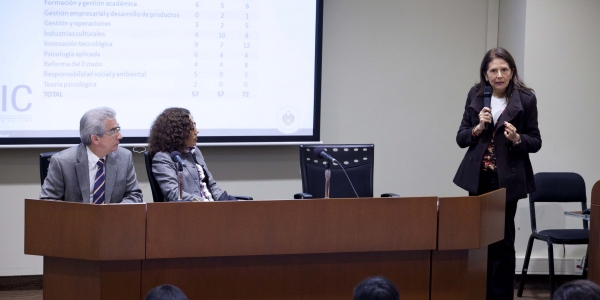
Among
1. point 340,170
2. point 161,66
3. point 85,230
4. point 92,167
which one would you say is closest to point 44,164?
point 92,167

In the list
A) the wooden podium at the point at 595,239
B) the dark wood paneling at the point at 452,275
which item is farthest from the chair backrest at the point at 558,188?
the dark wood paneling at the point at 452,275

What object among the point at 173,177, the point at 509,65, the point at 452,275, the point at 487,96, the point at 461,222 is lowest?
the point at 452,275

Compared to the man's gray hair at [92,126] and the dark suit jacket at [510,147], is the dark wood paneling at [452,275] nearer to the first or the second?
the dark suit jacket at [510,147]

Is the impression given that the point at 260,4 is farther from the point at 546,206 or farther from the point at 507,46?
the point at 546,206

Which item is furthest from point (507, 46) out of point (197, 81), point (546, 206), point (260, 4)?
point (197, 81)

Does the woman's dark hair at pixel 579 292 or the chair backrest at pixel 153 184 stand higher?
the chair backrest at pixel 153 184

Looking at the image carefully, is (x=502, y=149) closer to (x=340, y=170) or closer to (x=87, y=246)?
(x=340, y=170)

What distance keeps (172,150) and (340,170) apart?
1023 millimetres

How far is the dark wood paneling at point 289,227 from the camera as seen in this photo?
2574 millimetres

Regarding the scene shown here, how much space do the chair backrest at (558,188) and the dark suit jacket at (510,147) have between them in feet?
3.43

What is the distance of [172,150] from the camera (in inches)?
138

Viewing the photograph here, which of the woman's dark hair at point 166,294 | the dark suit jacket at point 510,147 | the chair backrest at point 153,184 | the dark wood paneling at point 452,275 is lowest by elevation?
the dark wood paneling at point 452,275

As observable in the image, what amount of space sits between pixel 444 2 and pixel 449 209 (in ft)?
8.31

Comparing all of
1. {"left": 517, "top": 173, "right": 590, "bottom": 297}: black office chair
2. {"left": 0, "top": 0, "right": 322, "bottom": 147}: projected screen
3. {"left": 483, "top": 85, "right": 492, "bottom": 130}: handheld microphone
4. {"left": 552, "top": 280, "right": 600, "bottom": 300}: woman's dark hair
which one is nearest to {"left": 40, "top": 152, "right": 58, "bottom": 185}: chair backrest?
{"left": 0, "top": 0, "right": 322, "bottom": 147}: projected screen
